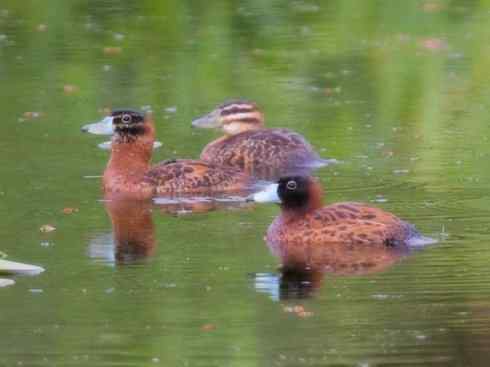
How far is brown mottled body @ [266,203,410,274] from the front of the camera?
40.4 ft

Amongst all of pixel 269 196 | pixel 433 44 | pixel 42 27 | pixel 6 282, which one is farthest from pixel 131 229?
pixel 42 27

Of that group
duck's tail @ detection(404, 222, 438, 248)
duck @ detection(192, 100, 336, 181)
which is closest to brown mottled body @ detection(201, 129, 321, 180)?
duck @ detection(192, 100, 336, 181)

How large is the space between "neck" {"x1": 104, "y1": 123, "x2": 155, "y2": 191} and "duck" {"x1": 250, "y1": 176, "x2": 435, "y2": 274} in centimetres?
248

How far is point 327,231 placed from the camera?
1280 cm

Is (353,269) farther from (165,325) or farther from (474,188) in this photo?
(474,188)

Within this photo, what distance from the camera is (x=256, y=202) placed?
46.8 feet

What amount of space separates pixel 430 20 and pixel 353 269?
43.6ft

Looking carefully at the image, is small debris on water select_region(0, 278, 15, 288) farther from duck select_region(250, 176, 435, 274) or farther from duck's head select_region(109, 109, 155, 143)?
duck's head select_region(109, 109, 155, 143)

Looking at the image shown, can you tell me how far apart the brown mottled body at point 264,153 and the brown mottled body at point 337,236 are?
326 centimetres

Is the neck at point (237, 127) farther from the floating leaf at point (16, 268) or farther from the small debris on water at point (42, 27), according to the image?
the small debris on water at point (42, 27)

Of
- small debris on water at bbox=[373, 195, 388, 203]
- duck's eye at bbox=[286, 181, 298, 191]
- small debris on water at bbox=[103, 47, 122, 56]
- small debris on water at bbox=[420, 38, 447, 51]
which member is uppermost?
duck's eye at bbox=[286, 181, 298, 191]

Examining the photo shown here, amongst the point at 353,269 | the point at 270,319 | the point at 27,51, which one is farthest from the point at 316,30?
the point at 270,319

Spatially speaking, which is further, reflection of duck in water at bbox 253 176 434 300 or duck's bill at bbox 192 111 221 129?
duck's bill at bbox 192 111 221 129

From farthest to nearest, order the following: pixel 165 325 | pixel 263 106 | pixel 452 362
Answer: pixel 263 106 < pixel 165 325 < pixel 452 362
